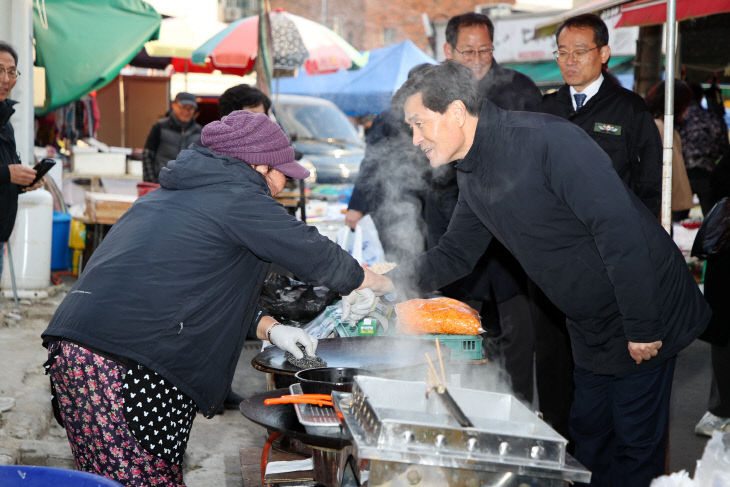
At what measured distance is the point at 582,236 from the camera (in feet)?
8.63

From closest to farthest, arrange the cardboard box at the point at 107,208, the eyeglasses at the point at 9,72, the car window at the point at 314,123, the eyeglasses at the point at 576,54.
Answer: the eyeglasses at the point at 576,54 < the eyeglasses at the point at 9,72 < the cardboard box at the point at 107,208 < the car window at the point at 314,123

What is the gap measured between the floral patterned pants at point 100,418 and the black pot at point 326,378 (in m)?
0.53

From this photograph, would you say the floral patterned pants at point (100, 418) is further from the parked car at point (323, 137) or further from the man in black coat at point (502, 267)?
the parked car at point (323, 137)

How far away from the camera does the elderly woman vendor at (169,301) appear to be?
2459 millimetres

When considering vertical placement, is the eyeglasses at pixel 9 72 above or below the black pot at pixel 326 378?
above

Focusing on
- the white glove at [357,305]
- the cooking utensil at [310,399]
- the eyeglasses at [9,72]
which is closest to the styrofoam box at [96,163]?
the eyeglasses at [9,72]

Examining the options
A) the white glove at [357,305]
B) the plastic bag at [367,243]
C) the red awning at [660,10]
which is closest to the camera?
the white glove at [357,305]

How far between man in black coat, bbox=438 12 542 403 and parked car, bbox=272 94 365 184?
6.86 metres

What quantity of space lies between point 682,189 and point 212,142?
16.1 ft

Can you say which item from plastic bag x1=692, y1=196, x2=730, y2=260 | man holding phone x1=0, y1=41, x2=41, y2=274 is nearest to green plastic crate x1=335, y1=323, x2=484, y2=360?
plastic bag x1=692, y1=196, x2=730, y2=260

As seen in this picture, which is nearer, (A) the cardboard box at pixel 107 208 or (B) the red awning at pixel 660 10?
(B) the red awning at pixel 660 10

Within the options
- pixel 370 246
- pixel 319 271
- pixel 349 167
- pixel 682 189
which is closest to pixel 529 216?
pixel 319 271

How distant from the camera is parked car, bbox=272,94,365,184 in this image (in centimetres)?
1177

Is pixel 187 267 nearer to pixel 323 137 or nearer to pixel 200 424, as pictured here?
pixel 200 424
